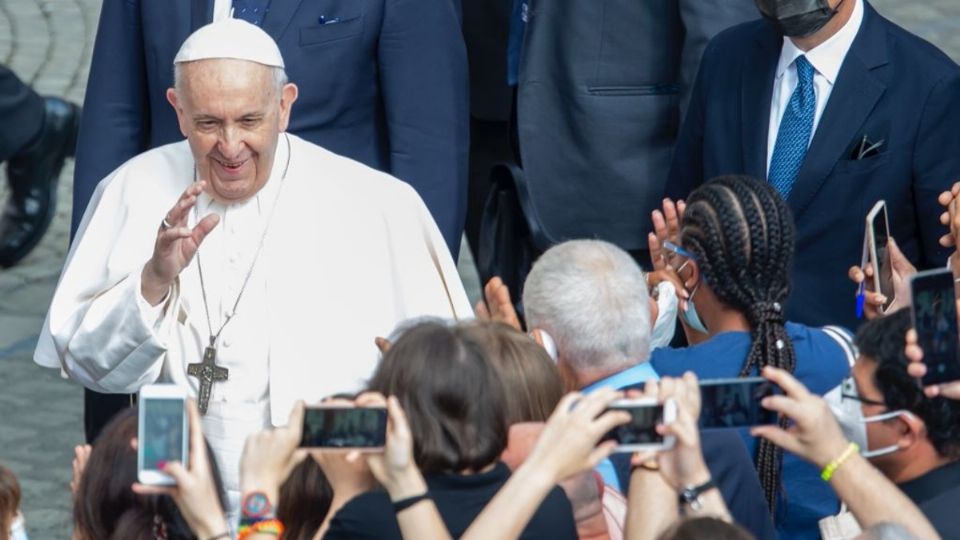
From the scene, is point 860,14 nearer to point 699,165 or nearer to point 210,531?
point 699,165

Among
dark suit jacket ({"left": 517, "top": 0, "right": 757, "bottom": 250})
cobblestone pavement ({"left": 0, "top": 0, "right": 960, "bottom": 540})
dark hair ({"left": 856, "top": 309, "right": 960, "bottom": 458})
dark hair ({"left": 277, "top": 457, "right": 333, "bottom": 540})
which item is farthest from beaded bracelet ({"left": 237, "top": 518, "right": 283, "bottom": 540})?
dark suit jacket ({"left": 517, "top": 0, "right": 757, "bottom": 250})

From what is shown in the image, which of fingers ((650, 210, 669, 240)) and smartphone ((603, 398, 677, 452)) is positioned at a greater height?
fingers ((650, 210, 669, 240))

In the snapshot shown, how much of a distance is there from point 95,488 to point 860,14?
2540 mm

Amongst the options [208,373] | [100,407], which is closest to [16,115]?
[100,407]

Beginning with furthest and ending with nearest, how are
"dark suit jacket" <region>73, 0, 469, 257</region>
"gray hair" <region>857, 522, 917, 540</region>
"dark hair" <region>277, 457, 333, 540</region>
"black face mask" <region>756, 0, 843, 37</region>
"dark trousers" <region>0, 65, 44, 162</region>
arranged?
"dark trousers" <region>0, 65, 44, 162</region>, "dark suit jacket" <region>73, 0, 469, 257</region>, "black face mask" <region>756, 0, 843, 37</region>, "dark hair" <region>277, 457, 333, 540</region>, "gray hair" <region>857, 522, 917, 540</region>

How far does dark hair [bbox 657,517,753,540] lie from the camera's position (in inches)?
127

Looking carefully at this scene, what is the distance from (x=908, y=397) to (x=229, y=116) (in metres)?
1.76

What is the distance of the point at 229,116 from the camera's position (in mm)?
4871

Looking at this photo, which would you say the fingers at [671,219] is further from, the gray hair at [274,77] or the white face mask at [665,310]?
the gray hair at [274,77]

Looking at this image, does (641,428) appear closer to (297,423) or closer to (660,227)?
(297,423)

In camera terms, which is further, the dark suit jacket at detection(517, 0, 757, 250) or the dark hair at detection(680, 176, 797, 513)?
the dark suit jacket at detection(517, 0, 757, 250)

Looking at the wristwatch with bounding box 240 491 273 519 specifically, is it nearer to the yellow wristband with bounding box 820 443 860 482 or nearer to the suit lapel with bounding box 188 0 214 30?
the yellow wristband with bounding box 820 443 860 482

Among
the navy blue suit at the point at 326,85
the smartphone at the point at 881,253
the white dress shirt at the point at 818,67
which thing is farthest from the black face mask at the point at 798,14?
the navy blue suit at the point at 326,85

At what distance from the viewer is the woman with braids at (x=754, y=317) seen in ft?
14.7
